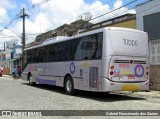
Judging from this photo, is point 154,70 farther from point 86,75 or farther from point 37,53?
point 37,53

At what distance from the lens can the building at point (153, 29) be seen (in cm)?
1933

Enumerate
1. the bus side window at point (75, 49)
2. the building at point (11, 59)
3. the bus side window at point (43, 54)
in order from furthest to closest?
the building at point (11, 59)
the bus side window at point (43, 54)
the bus side window at point (75, 49)

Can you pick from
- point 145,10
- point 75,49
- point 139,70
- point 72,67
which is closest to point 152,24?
point 145,10

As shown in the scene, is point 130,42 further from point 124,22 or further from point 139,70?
point 124,22

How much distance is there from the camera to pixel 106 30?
46.7 ft

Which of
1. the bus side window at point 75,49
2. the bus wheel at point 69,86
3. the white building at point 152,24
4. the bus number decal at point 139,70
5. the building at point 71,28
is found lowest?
the bus wheel at point 69,86

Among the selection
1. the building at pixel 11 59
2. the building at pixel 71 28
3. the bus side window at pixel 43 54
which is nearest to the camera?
the bus side window at pixel 43 54

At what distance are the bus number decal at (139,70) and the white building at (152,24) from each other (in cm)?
496

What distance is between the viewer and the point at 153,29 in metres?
20.0

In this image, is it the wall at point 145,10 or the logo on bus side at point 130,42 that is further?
the wall at point 145,10

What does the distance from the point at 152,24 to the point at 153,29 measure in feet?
1.08

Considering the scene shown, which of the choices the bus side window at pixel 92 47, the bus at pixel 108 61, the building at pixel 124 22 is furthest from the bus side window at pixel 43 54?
the building at pixel 124 22

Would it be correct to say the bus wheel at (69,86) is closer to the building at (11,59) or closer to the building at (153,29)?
the building at (153,29)

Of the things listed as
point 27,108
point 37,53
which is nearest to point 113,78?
point 27,108
